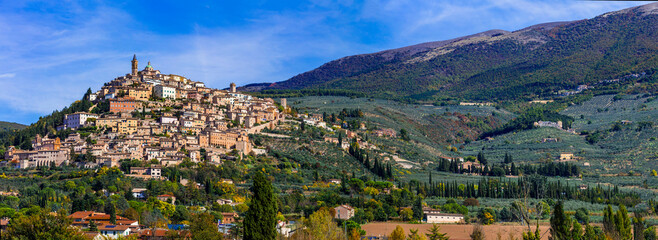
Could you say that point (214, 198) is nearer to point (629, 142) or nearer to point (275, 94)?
point (629, 142)

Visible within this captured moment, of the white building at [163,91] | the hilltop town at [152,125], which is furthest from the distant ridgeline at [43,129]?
the white building at [163,91]

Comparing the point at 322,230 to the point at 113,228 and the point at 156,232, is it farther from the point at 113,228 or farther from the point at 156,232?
the point at 113,228

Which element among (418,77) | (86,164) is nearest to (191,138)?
(86,164)

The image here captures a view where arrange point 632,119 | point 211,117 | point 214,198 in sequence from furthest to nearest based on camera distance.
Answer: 1. point 632,119
2. point 211,117
3. point 214,198

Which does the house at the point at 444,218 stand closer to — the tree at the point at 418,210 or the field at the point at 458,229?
the tree at the point at 418,210

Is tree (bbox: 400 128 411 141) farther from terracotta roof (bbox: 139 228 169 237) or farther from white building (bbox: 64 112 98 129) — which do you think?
terracotta roof (bbox: 139 228 169 237)

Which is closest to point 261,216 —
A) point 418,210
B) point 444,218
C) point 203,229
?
point 203,229
